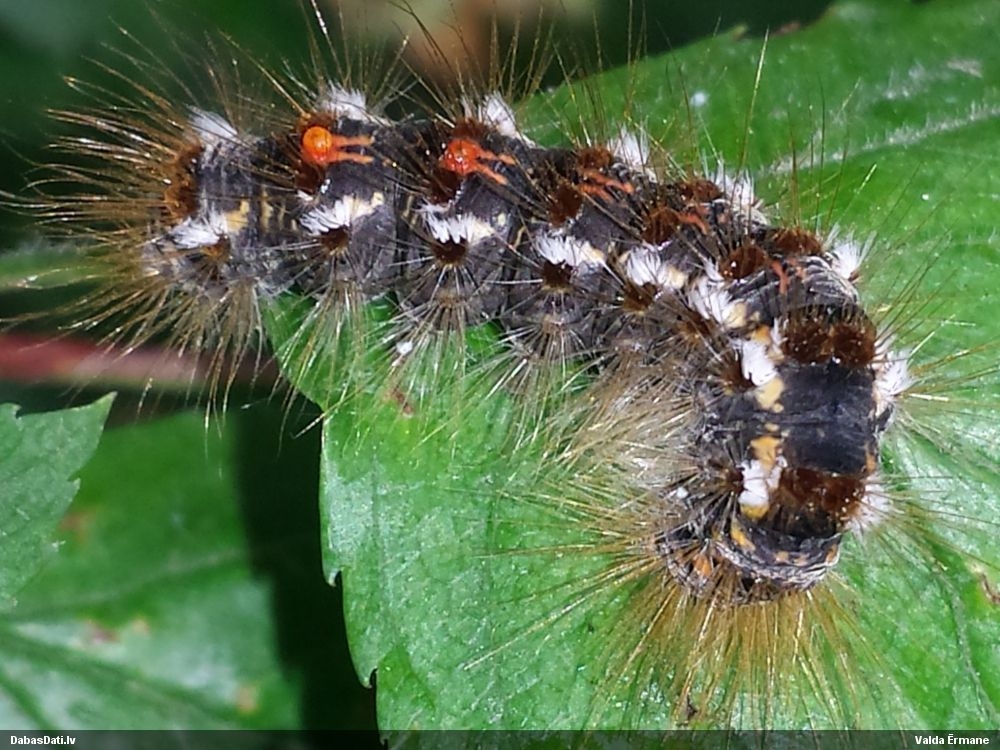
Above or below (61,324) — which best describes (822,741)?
below

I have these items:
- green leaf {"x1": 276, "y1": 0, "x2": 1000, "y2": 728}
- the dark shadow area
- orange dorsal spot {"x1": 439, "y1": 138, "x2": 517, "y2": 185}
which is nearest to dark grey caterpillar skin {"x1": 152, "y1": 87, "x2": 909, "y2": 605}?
orange dorsal spot {"x1": 439, "y1": 138, "x2": 517, "y2": 185}

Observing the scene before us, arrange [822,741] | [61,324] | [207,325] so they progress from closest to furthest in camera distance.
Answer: [822,741]
[207,325]
[61,324]

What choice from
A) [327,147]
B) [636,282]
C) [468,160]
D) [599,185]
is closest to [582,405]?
[636,282]

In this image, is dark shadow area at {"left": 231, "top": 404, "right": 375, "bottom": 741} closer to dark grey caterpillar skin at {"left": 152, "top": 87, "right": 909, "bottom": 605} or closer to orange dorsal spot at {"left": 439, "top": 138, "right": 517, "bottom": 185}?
dark grey caterpillar skin at {"left": 152, "top": 87, "right": 909, "bottom": 605}

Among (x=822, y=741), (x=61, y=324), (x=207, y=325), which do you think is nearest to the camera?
(x=822, y=741)

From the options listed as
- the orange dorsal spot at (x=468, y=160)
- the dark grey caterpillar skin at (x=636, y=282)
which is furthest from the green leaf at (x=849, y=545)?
the orange dorsal spot at (x=468, y=160)

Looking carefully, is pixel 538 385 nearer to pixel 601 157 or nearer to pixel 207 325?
pixel 601 157

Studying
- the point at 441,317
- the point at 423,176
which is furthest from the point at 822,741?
the point at 423,176
